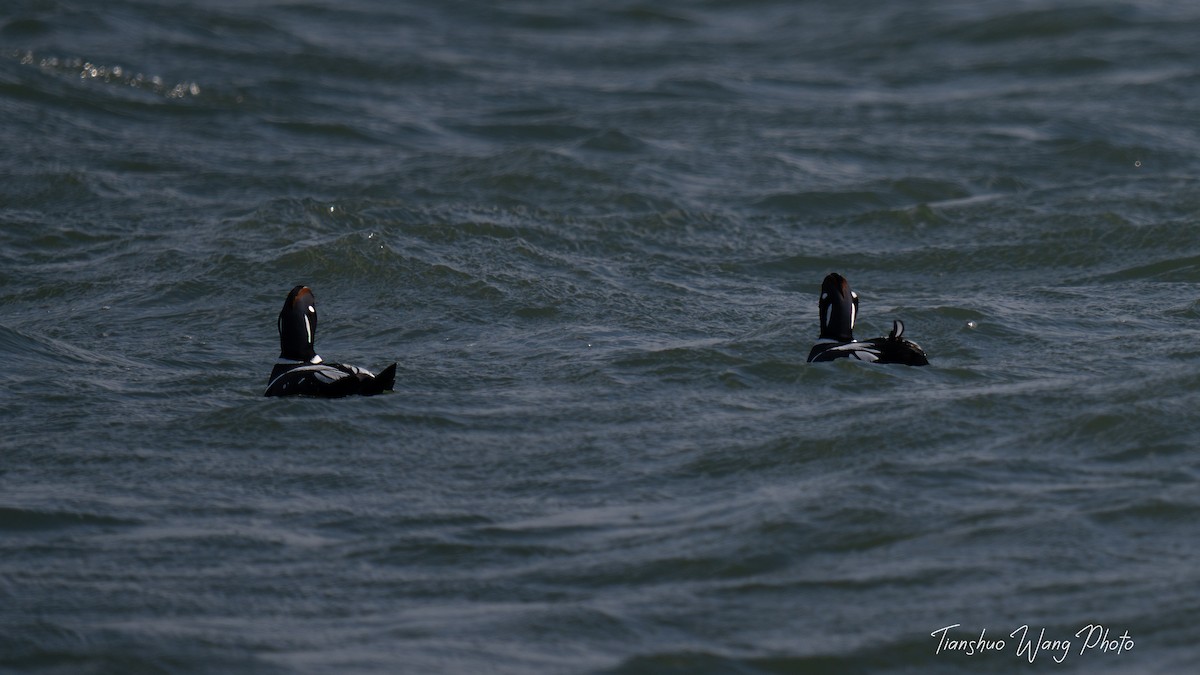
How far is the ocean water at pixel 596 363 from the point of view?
668 cm

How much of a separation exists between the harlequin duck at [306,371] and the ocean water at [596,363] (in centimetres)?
11

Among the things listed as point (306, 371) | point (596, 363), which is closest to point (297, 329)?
point (306, 371)

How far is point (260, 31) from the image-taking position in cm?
2147

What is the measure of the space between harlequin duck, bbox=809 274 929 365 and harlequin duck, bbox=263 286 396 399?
2.37m

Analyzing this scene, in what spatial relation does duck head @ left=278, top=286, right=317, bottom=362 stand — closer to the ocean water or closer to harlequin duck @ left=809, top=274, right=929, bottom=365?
the ocean water

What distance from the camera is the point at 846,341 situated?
952 cm

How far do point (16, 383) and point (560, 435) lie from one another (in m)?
3.20

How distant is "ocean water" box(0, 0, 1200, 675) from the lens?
6.68 m

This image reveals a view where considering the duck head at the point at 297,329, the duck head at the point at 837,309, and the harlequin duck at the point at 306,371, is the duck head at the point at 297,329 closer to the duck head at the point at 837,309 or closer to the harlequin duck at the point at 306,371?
the harlequin duck at the point at 306,371

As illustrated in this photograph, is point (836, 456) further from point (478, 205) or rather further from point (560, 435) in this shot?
point (478, 205)

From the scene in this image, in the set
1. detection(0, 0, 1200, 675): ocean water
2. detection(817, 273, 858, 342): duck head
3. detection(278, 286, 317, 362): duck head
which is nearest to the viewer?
detection(0, 0, 1200, 675): ocean water

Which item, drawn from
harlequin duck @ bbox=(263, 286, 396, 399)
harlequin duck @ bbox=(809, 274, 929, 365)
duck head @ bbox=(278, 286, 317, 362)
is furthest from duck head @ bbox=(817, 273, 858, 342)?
duck head @ bbox=(278, 286, 317, 362)

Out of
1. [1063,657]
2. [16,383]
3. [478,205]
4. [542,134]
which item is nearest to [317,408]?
[16,383]

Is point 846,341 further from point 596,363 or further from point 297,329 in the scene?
point 297,329
